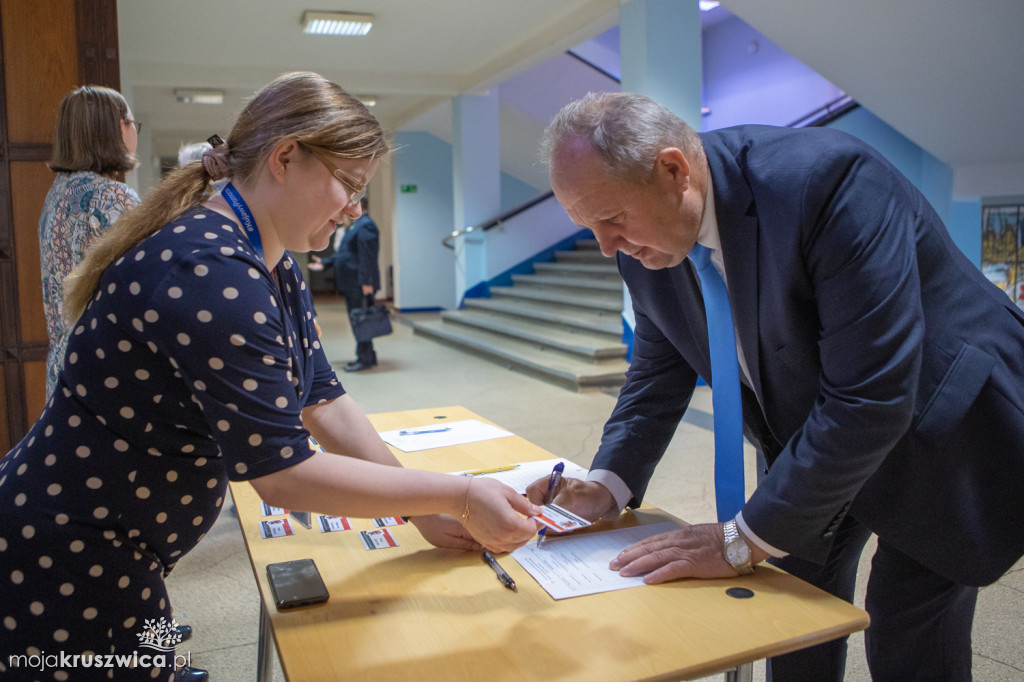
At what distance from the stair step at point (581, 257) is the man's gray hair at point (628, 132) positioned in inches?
332

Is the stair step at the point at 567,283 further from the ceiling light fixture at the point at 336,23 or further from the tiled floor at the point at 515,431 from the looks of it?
the ceiling light fixture at the point at 336,23

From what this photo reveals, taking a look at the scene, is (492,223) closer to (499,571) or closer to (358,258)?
(358,258)

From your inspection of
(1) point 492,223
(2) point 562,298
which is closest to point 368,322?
(2) point 562,298

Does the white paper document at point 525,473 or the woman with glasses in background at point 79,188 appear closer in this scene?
the white paper document at point 525,473

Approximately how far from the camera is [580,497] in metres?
1.50

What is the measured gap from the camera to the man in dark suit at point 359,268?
7445 mm

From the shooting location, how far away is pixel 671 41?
6.28 m

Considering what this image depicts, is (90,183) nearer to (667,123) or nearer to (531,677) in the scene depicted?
(667,123)

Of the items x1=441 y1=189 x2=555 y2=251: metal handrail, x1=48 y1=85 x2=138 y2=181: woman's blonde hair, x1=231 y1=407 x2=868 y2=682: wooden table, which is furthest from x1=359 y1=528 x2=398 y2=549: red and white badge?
x1=441 y1=189 x2=555 y2=251: metal handrail

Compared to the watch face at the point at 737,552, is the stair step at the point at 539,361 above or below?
below

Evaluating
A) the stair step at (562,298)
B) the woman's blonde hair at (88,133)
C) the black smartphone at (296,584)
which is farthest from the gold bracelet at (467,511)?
the stair step at (562,298)

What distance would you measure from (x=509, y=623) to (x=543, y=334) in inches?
275

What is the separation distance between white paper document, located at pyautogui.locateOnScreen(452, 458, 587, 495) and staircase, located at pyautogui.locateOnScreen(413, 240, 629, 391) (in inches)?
172
